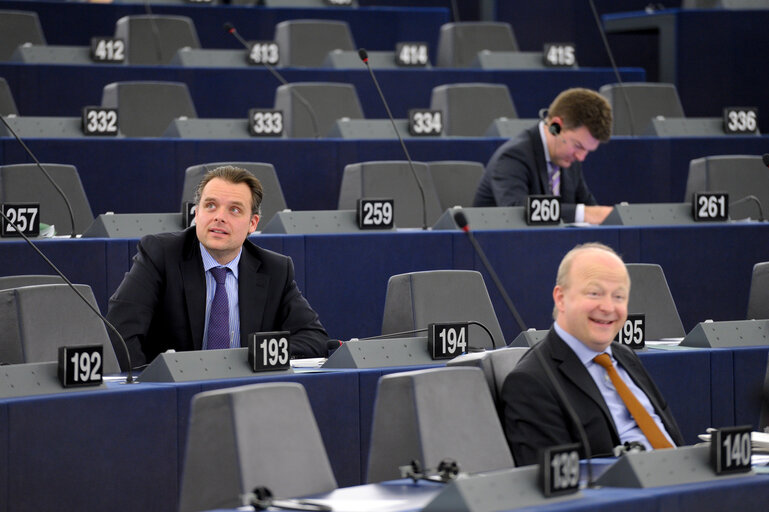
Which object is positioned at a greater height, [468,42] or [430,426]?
[468,42]

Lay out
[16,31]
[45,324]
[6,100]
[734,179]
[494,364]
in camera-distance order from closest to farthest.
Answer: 1. [494,364]
2. [45,324]
3. [734,179]
4. [6,100]
5. [16,31]

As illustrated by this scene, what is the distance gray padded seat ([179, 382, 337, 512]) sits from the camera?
6.69ft

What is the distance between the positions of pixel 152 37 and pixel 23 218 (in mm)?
2636

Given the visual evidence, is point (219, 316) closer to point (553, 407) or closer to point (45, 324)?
point (45, 324)

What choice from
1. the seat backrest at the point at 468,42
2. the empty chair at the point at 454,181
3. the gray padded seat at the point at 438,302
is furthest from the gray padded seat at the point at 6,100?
the seat backrest at the point at 468,42

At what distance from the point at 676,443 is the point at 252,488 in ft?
3.42

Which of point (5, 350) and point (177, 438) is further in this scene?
point (5, 350)

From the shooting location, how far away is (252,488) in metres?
2.04

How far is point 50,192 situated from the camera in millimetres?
4492

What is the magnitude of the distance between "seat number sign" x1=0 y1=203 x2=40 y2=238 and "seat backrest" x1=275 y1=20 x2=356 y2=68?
2.80 metres

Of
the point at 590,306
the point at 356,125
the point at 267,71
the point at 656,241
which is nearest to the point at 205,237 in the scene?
the point at 590,306

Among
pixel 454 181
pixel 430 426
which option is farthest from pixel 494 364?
pixel 454 181

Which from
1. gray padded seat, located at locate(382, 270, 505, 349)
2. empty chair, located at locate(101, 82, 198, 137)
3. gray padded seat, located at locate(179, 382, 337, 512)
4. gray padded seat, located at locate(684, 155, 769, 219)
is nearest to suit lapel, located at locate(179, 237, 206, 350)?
gray padded seat, located at locate(382, 270, 505, 349)

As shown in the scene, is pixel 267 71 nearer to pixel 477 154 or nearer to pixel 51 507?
pixel 477 154
